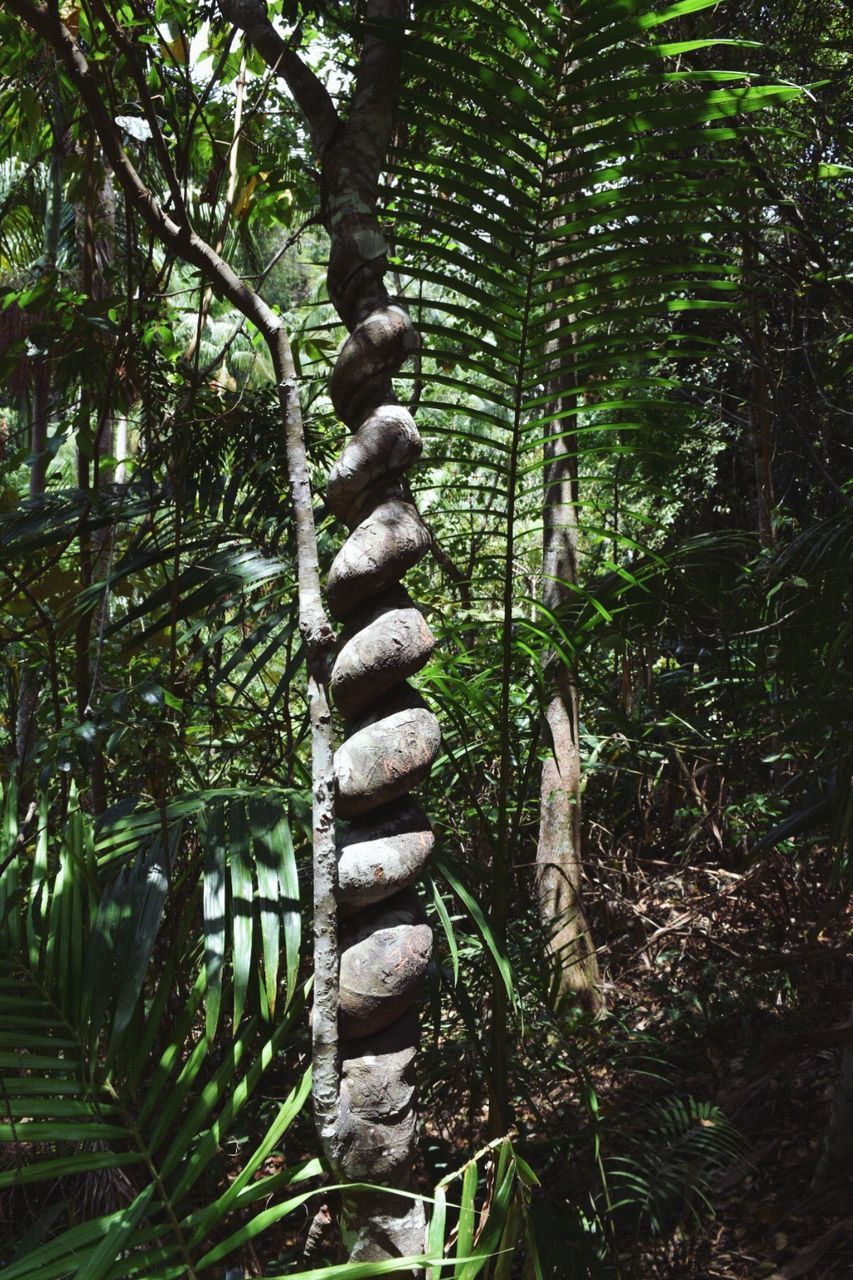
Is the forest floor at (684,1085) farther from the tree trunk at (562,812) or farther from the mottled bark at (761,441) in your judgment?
the mottled bark at (761,441)

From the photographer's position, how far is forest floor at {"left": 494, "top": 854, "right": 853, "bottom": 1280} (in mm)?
2084

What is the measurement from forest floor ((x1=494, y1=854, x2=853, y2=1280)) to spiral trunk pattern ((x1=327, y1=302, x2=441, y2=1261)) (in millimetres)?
587

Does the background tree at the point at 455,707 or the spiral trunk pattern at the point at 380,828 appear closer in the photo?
the spiral trunk pattern at the point at 380,828

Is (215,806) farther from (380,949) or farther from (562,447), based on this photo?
(562,447)

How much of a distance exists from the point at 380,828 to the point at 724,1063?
2382 mm

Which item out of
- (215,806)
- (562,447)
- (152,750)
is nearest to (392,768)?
(215,806)

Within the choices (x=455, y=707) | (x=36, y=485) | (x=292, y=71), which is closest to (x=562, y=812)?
(x=455, y=707)

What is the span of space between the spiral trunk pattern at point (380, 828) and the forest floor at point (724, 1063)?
1.93 feet

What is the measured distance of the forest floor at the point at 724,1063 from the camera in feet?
6.84

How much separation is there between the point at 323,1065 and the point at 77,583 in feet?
8.15

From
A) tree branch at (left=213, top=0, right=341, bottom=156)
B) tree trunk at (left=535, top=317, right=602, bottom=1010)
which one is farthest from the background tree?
tree trunk at (left=535, top=317, right=602, bottom=1010)

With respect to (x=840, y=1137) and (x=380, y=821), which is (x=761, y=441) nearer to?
(x=840, y=1137)

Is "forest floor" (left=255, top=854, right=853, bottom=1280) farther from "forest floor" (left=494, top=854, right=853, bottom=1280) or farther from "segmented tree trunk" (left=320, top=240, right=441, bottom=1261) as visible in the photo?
"segmented tree trunk" (left=320, top=240, right=441, bottom=1261)

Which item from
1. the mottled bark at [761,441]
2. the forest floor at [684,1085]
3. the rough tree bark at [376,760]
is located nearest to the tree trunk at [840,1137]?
the forest floor at [684,1085]
